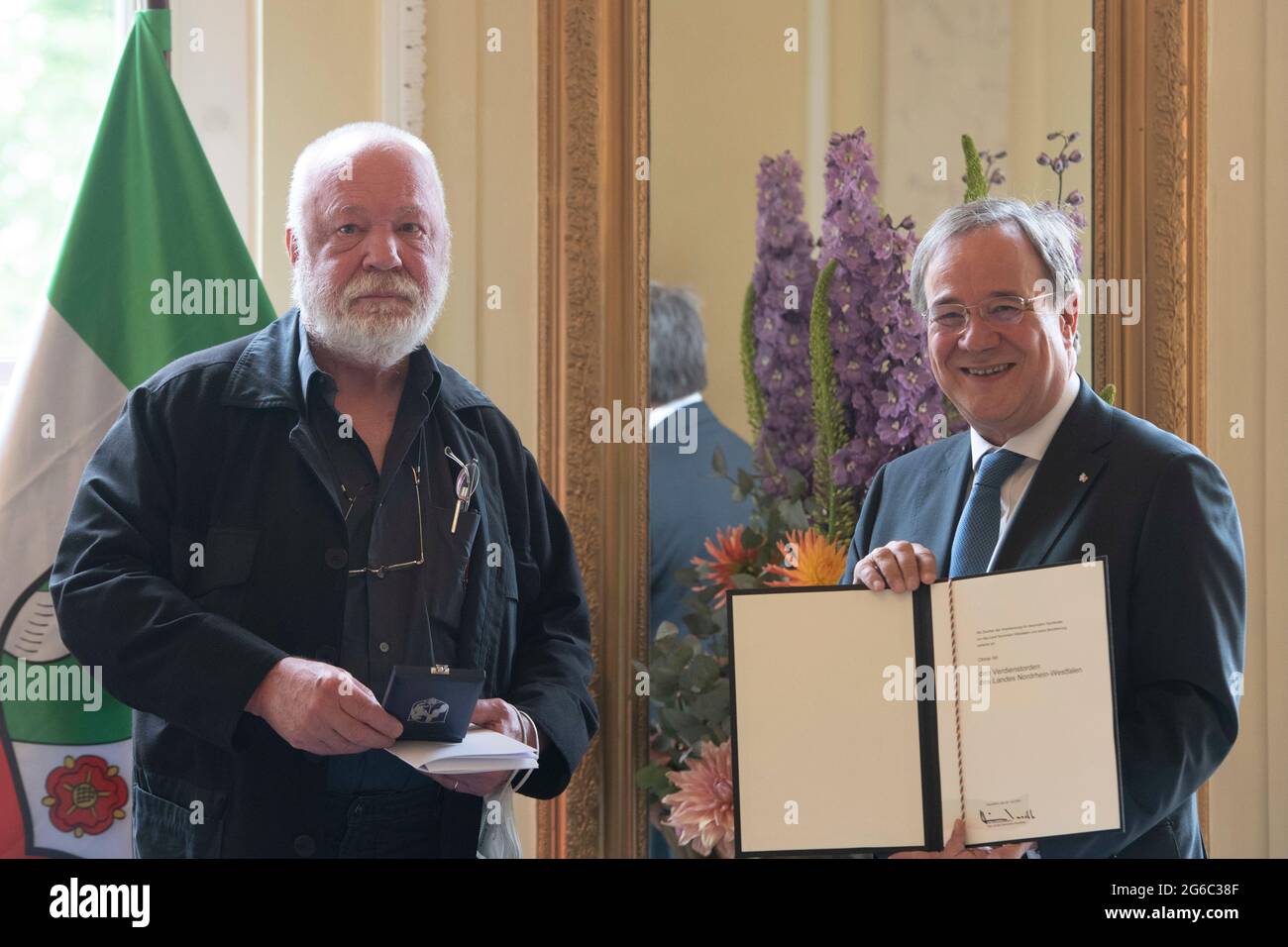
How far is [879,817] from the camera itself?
192cm

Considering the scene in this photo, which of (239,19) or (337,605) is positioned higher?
(239,19)

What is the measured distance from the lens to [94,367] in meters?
2.55

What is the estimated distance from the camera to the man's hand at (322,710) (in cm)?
194

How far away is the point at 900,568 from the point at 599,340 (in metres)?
1.11

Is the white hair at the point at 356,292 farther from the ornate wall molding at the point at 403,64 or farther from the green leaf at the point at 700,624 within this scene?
the green leaf at the point at 700,624

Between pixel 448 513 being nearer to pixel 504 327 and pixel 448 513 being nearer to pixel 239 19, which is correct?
pixel 504 327

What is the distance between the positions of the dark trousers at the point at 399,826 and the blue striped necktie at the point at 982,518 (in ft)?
2.92

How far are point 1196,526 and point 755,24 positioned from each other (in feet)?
5.17

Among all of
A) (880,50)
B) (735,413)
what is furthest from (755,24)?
(735,413)

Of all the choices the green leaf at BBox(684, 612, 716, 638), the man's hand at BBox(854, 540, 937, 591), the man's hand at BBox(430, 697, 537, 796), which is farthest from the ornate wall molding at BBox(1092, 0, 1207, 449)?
the man's hand at BBox(430, 697, 537, 796)

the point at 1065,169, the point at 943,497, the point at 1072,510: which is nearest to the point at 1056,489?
the point at 1072,510

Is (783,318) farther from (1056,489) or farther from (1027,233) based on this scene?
(1056,489)

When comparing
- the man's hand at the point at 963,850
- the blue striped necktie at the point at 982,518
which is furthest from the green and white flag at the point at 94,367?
the man's hand at the point at 963,850

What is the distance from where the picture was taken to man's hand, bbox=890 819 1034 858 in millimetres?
1879
